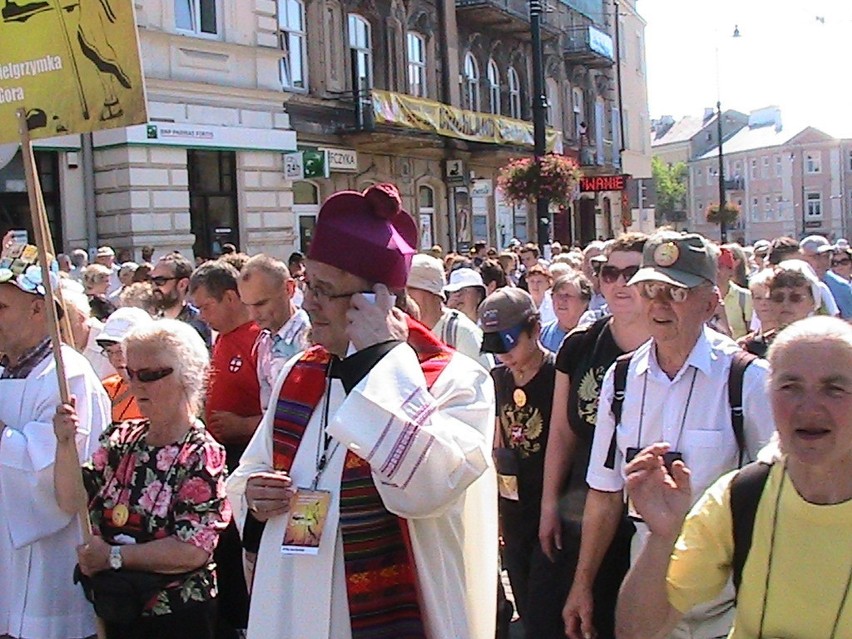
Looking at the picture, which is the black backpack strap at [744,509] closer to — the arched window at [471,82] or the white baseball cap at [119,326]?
the white baseball cap at [119,326]

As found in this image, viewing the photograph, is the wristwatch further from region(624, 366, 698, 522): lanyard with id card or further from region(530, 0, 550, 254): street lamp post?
region(530, 0, 550, 254): street lamp post

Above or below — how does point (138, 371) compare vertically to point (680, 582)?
above

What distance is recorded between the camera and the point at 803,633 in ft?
7.41

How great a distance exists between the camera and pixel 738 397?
319 cm

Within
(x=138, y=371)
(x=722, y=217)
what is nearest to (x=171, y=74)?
(x=138, y=371)

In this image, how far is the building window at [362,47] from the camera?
23281 millimetres

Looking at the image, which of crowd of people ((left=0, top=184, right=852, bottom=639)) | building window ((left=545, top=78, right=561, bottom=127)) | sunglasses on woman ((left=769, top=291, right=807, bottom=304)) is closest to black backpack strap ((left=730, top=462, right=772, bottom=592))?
crowd of people ((left=0, top=184, right=852, bottom=639))

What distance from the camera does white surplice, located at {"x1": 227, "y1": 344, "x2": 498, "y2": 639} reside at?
2.57 meters

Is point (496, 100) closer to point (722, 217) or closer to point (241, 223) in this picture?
point (241, 223)

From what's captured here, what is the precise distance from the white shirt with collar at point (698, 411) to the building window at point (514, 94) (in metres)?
29.0

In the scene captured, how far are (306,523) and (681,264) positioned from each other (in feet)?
4.76

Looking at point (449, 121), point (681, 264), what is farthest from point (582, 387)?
point (449, 121)

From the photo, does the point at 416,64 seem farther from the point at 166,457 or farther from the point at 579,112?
the point at 166,457

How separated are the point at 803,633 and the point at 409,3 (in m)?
24.8
